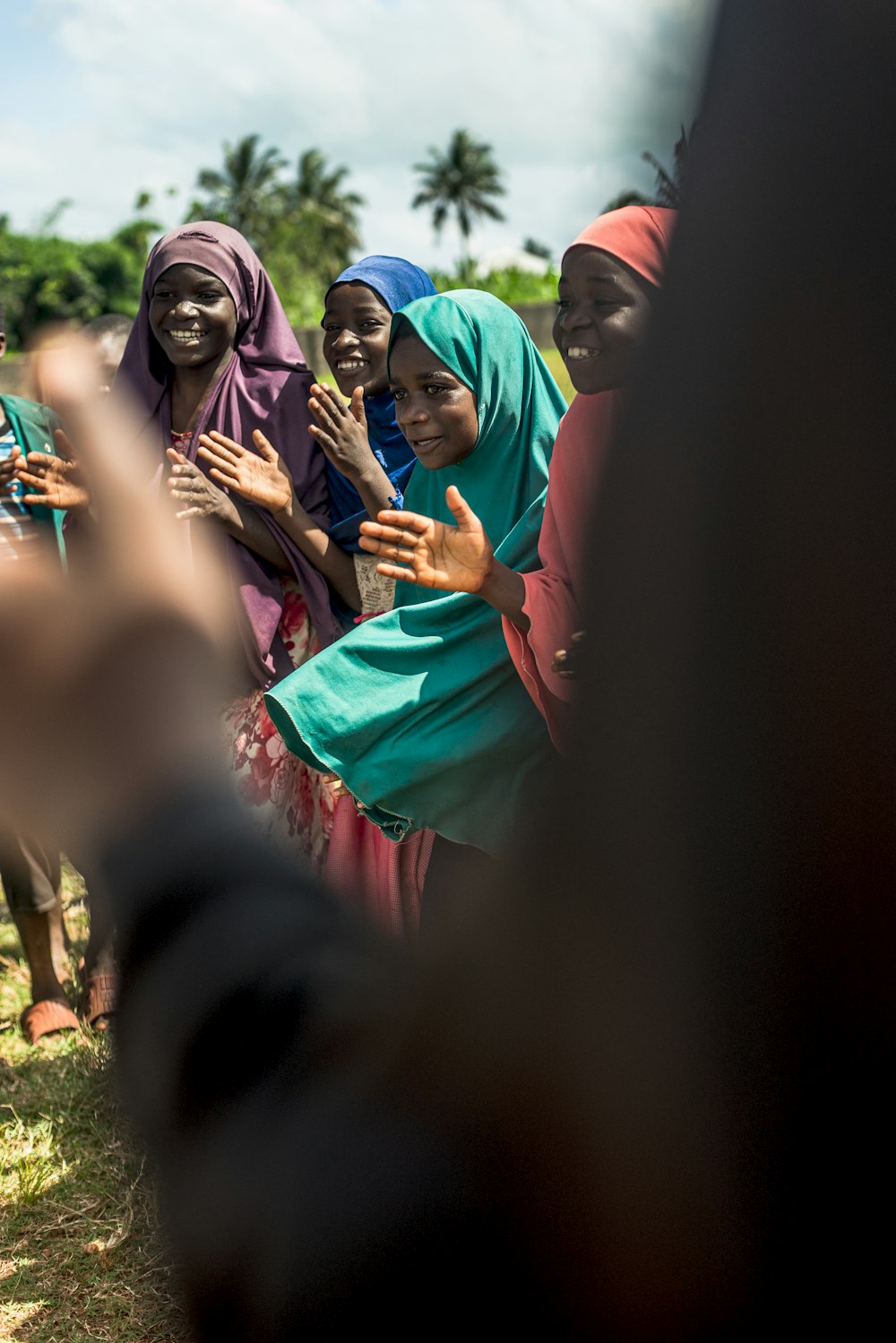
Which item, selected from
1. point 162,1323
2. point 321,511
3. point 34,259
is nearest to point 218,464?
point 321,511

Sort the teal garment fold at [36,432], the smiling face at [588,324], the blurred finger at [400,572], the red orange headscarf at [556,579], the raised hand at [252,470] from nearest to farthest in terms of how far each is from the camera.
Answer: the red orange headscarf at [556,579] → the smiling face at [588,324] → the blurred finger at [400,572] → the raised hand at [252,470] → the teal garment fold at [36,432]

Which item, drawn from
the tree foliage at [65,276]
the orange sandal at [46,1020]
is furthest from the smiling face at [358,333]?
the tree foliage at [65,276]

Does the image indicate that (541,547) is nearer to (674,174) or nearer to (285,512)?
(285,512)

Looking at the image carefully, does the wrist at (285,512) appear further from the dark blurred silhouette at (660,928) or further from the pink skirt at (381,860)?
the dark blurred silhouette at (660,928)

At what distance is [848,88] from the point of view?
45 cm

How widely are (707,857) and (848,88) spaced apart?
1.03ft

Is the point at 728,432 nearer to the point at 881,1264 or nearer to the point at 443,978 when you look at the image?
the point at 443,978

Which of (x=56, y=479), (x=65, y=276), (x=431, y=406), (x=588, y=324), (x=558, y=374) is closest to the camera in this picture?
(x=588, y=324)

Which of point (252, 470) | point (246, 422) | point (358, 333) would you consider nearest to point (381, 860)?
point (252, 470)

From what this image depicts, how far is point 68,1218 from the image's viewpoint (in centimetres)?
223

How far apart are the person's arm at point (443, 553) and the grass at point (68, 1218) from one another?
0.79m

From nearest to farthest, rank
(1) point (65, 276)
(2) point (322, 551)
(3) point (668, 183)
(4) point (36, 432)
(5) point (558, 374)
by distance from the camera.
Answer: (3) point (668, 183), (5) point (558, 374), (2) point (322, 551), (4) point (36, 432), (1) point (65, 276)

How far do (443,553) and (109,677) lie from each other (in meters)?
1.04

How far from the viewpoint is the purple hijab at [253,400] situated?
2.44 meters
